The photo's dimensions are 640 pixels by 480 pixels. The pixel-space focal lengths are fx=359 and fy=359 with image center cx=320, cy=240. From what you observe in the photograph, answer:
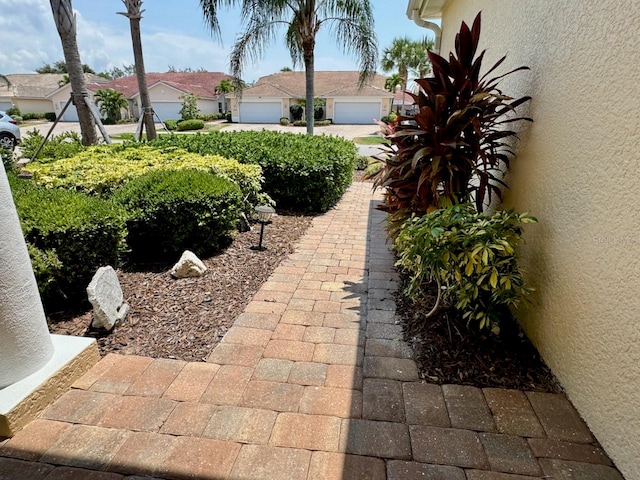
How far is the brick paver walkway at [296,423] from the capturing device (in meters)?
1.68

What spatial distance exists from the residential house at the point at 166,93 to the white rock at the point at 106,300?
35506mm

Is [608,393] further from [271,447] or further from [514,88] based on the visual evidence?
[514,88]

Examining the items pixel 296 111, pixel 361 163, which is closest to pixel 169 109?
pixel 296 111

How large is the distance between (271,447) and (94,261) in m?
2.30

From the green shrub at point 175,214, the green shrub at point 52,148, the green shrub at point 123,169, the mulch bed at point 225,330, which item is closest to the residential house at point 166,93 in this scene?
the green shrub at point 52,148

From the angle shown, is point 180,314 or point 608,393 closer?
point 608,393

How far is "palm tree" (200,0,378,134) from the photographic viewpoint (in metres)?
9.53

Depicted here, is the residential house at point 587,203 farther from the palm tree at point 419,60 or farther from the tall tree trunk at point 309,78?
the palm tree at point 419,60

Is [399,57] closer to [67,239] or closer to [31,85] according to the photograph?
[67,239]

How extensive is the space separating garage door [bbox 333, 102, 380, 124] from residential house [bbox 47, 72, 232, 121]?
41.8 ft

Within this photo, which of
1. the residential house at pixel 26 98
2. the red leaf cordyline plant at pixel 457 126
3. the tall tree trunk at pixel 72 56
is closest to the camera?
the red leaf cordyline plant at pixel 457 126

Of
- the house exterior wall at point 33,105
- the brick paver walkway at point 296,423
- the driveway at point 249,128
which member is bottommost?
the brick paver walkway at point 296,423

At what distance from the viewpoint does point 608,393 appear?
1.73 m

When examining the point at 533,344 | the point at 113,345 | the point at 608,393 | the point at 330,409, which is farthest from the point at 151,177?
the point at 608,393
